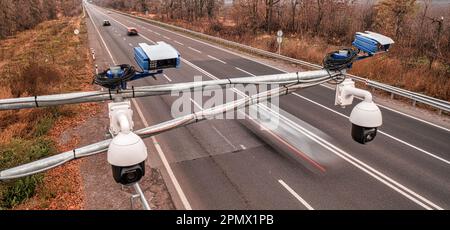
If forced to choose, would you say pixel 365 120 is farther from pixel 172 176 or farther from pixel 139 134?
pixel 172 176

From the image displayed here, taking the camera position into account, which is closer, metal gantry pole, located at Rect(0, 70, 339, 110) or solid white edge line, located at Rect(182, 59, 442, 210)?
metal gantry pole, located at Rect(0, 70, 339, 110)

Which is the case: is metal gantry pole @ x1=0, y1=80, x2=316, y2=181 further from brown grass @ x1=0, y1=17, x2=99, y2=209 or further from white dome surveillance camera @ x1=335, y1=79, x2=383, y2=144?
brown grass @ x1=0, y1=17, x2=99, y2=209

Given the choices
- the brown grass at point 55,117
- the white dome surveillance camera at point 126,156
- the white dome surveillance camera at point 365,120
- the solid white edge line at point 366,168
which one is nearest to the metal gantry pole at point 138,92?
the white dome surveillance camera at point 126,156

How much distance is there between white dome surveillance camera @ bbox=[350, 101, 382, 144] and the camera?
303 cm

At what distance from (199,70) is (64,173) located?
15.8 metres

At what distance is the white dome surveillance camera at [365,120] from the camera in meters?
3.03

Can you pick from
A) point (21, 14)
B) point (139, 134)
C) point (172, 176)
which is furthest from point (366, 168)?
point (21, 14)

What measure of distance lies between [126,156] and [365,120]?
2.19m

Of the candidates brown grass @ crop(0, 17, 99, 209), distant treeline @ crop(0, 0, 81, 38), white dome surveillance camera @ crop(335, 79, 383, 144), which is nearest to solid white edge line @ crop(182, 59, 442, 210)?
white dome surveillance camera @ crop(335, 79, 383, 144)

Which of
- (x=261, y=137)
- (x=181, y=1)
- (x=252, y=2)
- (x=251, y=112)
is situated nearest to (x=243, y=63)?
(x=251, y=112)

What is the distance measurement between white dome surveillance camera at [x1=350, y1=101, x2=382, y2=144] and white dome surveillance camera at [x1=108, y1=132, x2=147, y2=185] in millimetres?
2027

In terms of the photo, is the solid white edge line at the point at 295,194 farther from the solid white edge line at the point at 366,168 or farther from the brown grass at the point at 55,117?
the brown grass at the point at 55,117

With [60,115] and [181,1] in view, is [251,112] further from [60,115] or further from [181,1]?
[181,1]

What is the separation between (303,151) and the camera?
11773 millimetres
